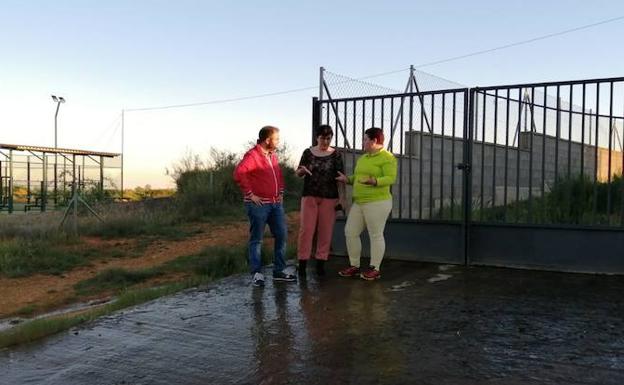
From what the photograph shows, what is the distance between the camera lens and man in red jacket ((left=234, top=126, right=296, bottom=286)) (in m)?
5.79

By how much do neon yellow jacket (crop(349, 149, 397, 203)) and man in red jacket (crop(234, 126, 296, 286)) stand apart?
855mm

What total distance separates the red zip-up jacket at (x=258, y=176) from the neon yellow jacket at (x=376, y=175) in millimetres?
886

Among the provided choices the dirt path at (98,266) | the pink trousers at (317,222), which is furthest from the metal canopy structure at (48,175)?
the pink trousers at (317,222)

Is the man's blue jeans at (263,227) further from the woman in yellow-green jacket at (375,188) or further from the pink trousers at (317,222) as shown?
A: the woman in yellow-green jacket at (375,188)

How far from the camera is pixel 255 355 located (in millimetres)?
3762

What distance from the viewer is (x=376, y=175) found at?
19.7 ft

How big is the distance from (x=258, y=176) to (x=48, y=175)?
24.0m

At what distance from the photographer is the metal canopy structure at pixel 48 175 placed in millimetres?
23078

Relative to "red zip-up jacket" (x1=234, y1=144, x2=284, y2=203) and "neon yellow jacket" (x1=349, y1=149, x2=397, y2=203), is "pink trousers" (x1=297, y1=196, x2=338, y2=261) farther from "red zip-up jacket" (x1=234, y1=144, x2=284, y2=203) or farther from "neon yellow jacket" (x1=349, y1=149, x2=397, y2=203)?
"red zip-up jacket" (x1=234, y1=144, x2=284, y2=203)

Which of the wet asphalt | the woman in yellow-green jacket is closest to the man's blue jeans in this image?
the wet asphalt

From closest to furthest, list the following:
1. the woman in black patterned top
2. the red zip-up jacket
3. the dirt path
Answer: the red zip-up jacket, the woman in black patterned top, the dirt path

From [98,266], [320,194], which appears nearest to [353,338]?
[320,194]

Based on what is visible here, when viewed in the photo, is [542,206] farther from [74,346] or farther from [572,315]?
[74,346]

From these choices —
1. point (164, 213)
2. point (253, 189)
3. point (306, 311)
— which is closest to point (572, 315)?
point (306, 311)
